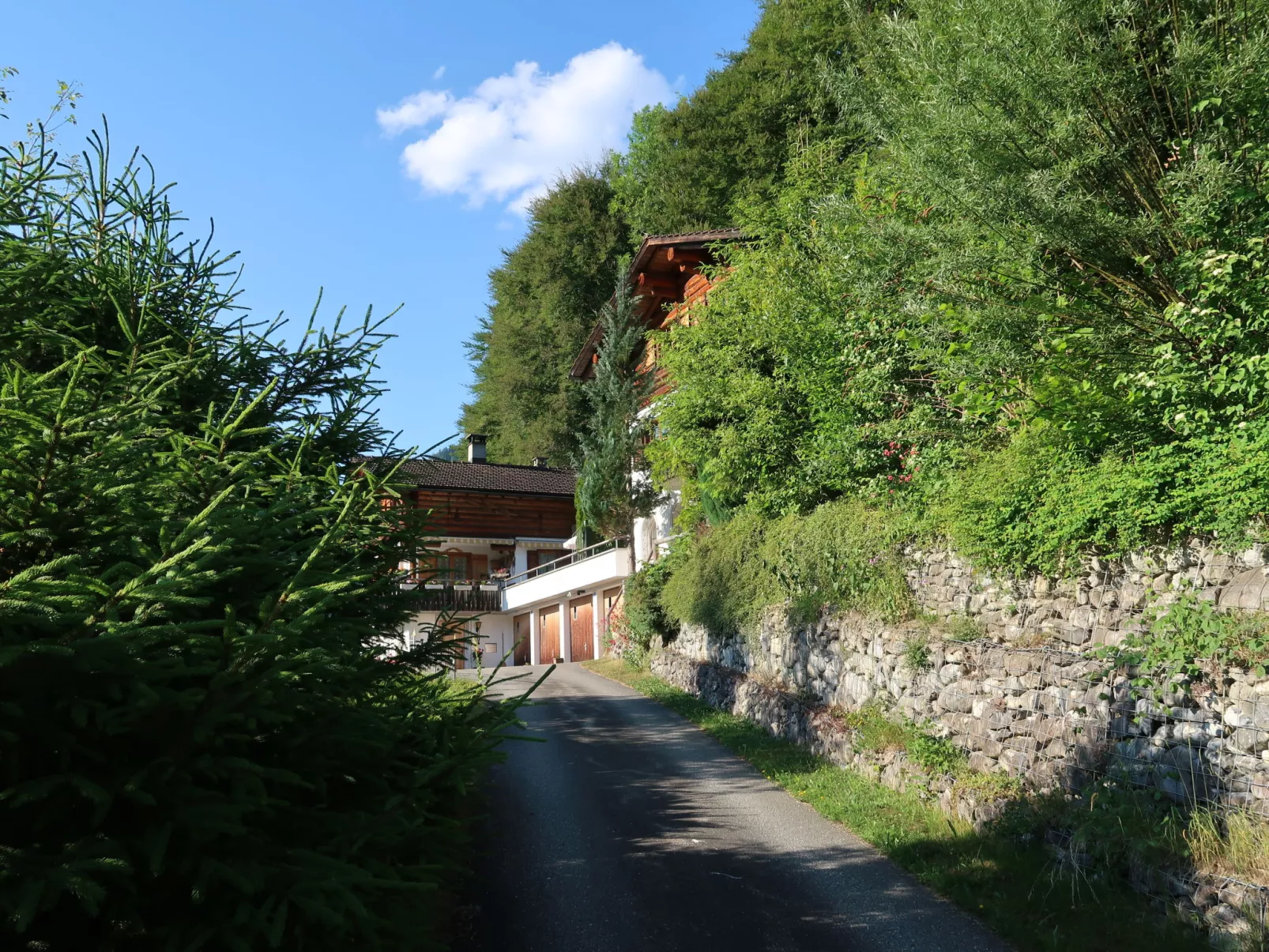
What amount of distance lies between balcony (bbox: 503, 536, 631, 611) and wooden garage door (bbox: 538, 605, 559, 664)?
86 cm

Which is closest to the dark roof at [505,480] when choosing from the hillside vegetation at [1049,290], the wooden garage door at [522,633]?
the wooden garage door at [522,633]

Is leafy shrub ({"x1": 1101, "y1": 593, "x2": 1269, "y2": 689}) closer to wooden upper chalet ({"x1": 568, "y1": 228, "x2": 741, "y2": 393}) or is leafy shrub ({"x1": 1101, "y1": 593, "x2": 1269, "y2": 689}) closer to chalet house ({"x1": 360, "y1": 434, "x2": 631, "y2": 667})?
wooden upper chalet ({"x1": 568, "y1": 228, "x2": 741, "y2": 393})

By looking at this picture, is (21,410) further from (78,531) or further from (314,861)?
(314,861)

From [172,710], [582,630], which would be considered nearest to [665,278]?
[582,630]

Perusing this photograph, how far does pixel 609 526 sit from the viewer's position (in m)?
28.2

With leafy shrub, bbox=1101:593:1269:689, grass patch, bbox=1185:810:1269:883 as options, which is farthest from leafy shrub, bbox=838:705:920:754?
grass patch, bbox=1185:810:1269:883

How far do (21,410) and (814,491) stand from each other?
45.1ft

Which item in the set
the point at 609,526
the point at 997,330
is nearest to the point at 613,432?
the point at 609,526

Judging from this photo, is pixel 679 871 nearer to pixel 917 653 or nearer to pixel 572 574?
pixel 917 653

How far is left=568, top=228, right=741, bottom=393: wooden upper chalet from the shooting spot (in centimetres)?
2561

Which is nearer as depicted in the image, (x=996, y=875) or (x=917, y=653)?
(x=996, y=875)

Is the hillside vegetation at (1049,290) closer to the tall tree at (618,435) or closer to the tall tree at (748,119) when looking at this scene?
the tall tree at (618,435)

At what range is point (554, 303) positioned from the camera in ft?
131

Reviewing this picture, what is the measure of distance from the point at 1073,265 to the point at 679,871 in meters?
7.39
